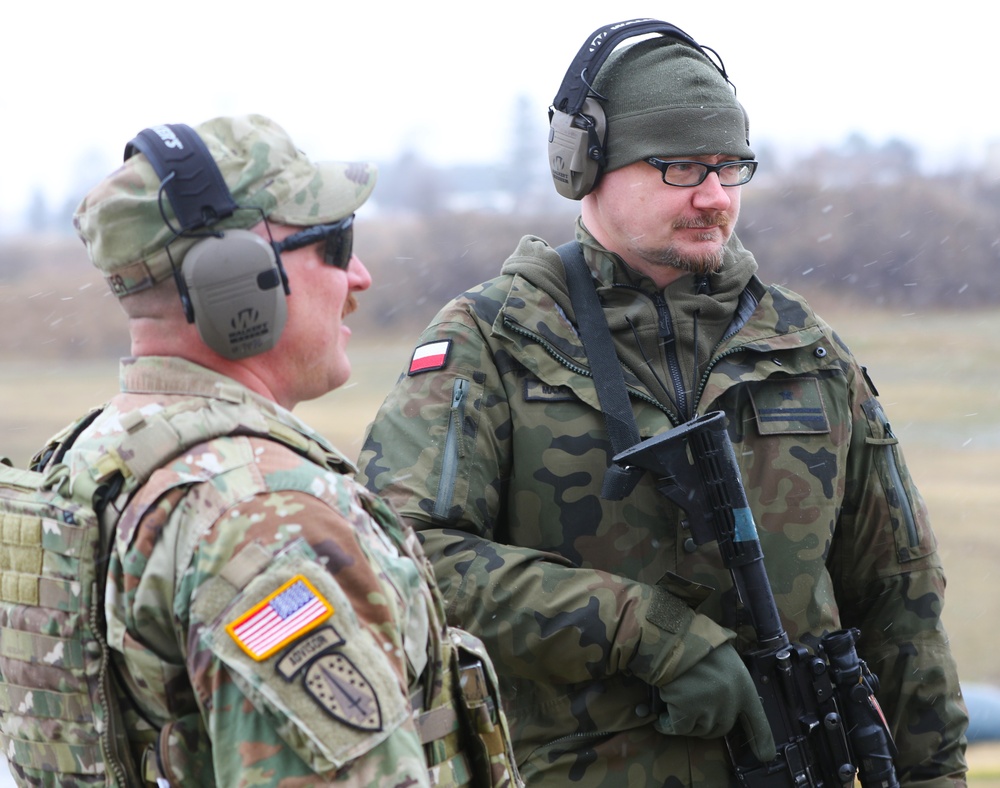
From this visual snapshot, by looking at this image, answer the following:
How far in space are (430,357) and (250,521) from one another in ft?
4.04

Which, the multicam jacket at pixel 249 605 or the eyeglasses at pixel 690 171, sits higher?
the eyeglasses at pixel 690 171

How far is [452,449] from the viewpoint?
8.23ft

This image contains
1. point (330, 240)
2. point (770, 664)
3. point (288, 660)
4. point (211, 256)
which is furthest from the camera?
point (770, 664)

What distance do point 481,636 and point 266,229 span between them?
111 centimetres

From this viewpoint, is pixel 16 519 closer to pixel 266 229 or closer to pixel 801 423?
pixel 266 229

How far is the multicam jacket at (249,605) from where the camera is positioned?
137 cm

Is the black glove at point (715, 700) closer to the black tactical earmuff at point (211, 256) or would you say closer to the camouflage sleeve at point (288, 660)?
the camouflage sleeve at point (288, 660)

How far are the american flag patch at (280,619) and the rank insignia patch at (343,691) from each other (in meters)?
0.05

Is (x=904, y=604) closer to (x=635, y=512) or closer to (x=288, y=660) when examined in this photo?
(x=635, y=512)

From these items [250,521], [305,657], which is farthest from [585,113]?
[305,657]

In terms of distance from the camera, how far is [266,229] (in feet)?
5.35

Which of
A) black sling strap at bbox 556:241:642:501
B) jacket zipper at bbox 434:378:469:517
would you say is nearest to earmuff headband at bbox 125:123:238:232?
jacket zipper at bbox 434:378:469:517

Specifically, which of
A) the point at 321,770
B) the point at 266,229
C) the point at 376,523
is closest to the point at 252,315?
the point at 266,229

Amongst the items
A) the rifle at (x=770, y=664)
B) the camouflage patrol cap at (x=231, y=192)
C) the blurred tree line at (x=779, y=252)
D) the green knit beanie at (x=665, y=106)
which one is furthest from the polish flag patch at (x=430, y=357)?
the blurred tree line at (x=779, y=252)
